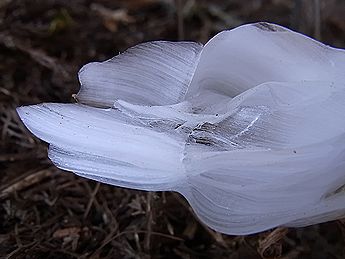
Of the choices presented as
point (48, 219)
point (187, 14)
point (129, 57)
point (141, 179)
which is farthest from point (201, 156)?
point (187, 14)

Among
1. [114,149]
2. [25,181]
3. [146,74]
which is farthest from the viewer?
[25,181]

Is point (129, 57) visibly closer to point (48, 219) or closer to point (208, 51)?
point (208, 51)

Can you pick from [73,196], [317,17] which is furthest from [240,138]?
[317,17]

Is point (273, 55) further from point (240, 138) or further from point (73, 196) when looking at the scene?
point (73, 196)

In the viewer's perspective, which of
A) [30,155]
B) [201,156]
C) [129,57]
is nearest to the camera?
[201,156]

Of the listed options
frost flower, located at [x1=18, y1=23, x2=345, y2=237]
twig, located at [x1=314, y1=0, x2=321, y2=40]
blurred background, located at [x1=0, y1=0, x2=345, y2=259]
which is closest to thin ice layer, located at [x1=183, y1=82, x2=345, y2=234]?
frost flower, located at [x1=18, y1=23, x2=345, y2=237]

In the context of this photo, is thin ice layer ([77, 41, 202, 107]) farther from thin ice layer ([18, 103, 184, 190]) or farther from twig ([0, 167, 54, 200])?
twig ([0, 167, 54, 200])

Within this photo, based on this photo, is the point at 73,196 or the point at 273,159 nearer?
the point at 273,159
